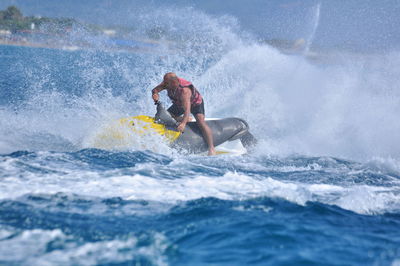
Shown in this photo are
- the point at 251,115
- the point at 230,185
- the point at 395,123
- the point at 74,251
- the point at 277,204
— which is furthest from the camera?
the point at 251,115

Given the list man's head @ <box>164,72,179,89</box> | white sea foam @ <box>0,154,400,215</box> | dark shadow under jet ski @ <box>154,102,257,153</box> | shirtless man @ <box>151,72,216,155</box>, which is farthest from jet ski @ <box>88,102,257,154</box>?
white sea foam @ <box>0,154,400,215</box>

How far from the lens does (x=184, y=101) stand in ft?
22.2

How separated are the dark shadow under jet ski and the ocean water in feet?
0.98

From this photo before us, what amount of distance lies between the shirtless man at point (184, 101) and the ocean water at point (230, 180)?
49cm

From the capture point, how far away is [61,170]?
4996 millimetres

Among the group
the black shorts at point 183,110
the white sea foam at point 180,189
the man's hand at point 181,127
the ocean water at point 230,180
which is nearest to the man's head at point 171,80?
the black shorts at point 183,110

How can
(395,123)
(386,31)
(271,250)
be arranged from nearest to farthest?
1. (271,250)
2. (395,123)
3. (386,31)

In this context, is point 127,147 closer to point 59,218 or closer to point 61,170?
point 61,170

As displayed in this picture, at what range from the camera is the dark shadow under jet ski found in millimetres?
6715

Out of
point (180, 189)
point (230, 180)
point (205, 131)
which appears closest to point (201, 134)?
point (205, 131)

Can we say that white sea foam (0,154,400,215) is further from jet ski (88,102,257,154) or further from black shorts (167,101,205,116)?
black shorts (167,101,205,116)

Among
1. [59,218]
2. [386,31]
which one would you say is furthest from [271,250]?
[386,31]

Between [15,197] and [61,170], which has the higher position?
[61,170]

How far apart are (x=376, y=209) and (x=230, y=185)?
1.52m
